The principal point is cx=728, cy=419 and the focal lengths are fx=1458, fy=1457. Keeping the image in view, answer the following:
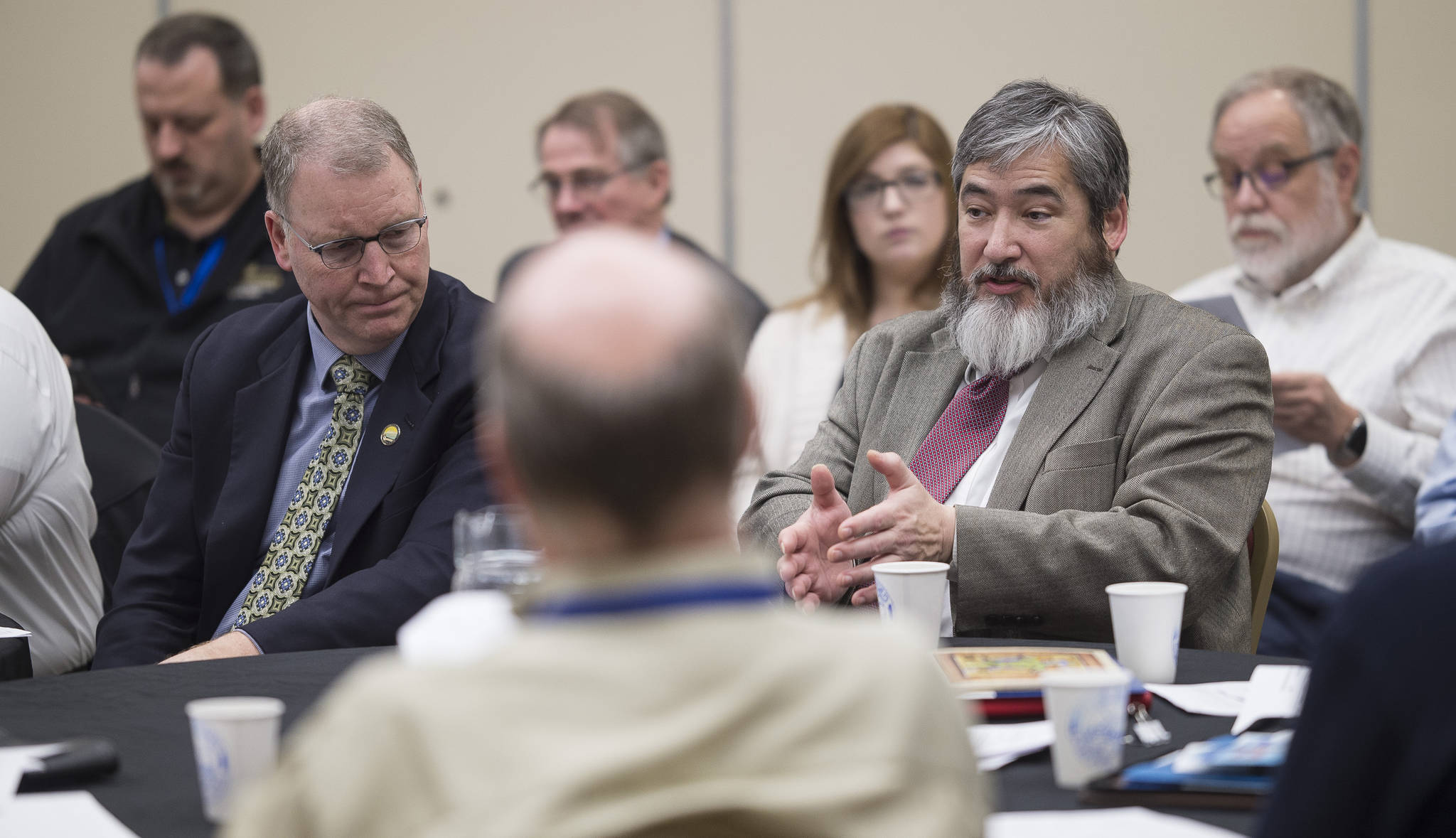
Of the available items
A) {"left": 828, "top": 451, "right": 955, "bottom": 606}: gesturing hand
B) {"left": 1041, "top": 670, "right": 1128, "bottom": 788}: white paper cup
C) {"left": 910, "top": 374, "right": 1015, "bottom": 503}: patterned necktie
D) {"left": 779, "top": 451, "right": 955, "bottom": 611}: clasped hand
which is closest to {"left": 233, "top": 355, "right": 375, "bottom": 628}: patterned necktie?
{"left": 779, "top": 451, "right": 955, "bottom": 611}: clasped hand

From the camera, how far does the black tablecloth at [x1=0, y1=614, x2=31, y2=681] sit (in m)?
2.17

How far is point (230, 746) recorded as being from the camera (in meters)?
1.30

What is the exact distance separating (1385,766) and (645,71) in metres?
5.30

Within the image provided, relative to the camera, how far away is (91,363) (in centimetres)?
493

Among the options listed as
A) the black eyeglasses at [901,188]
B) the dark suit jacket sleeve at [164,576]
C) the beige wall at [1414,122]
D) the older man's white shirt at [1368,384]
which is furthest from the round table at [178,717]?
the beige wall at [1414,122]

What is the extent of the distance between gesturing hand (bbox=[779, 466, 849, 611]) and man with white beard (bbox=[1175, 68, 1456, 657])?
1.42m

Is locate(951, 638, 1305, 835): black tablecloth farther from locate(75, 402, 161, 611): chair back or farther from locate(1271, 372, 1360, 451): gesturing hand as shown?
locate(75, 402, 161, 611): chair back

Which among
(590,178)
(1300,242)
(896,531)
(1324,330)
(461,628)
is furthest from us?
(590,178)

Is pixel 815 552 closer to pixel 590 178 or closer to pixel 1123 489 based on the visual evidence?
pixel 1123 489

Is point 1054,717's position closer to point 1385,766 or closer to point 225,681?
point 1385,766

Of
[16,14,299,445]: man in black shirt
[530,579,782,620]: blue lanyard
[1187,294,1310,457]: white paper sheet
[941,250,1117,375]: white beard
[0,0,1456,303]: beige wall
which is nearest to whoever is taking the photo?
[530,579,782,620]: blue lanyard

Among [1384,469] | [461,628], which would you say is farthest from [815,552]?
[1384,469]

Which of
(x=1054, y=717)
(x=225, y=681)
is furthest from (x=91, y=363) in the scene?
(x=1054, y=717)

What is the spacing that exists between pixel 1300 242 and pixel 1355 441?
785 mm
